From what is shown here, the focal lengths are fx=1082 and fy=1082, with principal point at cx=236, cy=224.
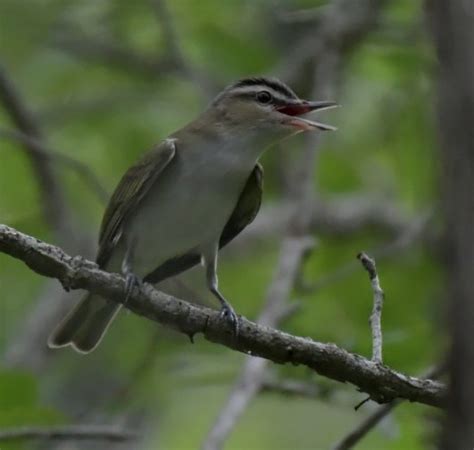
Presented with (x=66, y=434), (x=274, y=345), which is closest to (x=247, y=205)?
(x=66, y=434)

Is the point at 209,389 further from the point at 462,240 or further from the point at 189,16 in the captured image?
the point at 462,240

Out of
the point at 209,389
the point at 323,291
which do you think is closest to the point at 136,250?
the point at 323,291

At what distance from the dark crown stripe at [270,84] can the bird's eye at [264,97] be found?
0.05m

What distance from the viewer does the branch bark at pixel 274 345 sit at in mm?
2898

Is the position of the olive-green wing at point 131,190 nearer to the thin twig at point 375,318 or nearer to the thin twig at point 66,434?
the thin twig at point 66,434

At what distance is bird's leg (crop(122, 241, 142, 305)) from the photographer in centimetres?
309

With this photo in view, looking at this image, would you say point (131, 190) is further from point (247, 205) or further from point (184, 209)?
point (247, 205)

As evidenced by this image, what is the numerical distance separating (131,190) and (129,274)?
4.23 feet

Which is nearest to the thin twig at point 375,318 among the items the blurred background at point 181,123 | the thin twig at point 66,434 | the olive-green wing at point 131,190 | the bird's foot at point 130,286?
the bird's foot at point 130,286

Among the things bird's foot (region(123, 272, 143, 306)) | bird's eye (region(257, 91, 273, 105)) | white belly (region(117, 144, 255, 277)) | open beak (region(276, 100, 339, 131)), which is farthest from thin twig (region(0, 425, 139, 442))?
bird's eye (region(257, 91, 273, 105))

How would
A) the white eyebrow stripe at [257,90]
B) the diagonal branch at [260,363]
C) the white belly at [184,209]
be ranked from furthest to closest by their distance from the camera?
the white eyebrow stripe at [257,90], the white belly at [184,209], the diagonal branch at [260,363]

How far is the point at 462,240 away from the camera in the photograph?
49.2 inches

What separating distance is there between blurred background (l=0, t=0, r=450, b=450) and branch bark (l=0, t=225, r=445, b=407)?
8.74ft

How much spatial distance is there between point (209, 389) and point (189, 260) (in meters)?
4.37
